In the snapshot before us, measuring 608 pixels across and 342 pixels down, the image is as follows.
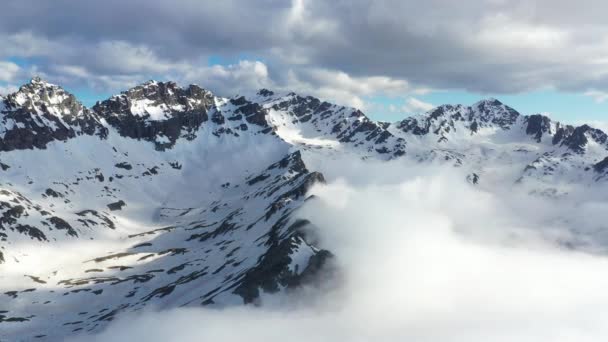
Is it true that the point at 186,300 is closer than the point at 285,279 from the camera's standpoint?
No

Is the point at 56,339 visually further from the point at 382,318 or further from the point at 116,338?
the point at 382,318

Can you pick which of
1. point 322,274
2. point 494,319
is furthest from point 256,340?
point 494,319

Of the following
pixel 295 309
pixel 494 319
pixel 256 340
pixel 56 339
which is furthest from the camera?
pixel 494 319

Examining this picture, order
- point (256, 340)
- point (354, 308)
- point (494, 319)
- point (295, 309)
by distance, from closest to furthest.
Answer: point (256, 340), point (295, 309), point (354, 308), point (494, 319)

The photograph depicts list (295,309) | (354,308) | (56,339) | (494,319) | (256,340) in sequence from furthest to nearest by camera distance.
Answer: (494,319) < (56,339) < (354,308) < (295,309) < (256,340)

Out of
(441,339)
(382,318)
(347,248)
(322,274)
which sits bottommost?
(441,339)

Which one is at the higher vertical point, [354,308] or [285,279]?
[285,279]

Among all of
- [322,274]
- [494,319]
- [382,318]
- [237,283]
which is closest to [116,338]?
[237,283]

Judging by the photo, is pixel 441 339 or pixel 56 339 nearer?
pixel 441 339

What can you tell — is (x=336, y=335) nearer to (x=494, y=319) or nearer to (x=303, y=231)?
(x=303, y=231)
